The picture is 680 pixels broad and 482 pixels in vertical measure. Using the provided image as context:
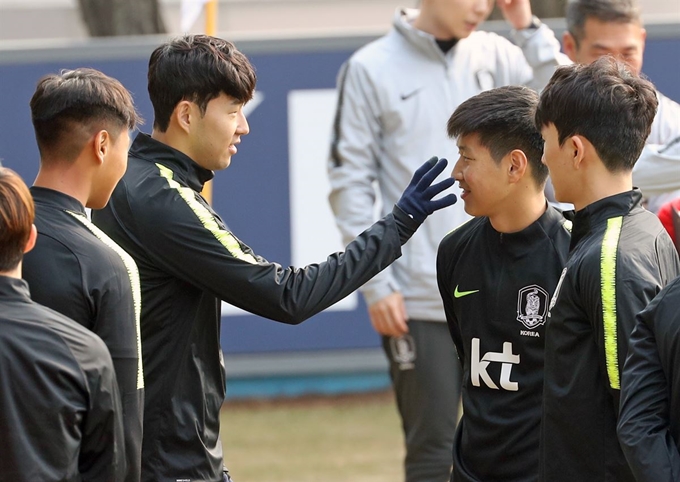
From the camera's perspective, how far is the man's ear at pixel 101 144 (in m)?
2.87

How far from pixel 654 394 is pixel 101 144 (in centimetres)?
142

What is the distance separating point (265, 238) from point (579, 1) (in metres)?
3.24

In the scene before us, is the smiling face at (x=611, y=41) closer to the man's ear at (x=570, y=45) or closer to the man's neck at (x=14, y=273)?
the man's ear at (x=570, y=45)

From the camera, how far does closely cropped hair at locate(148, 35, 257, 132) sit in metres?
3.16

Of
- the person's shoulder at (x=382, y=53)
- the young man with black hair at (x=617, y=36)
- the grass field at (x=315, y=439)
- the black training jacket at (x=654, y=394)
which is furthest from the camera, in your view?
the grass field at (x=315, y=439)

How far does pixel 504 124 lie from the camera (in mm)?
3291

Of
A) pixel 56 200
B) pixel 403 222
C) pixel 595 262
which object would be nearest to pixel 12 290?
pixel 56 200

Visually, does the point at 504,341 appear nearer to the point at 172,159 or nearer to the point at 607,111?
the point at 607,111

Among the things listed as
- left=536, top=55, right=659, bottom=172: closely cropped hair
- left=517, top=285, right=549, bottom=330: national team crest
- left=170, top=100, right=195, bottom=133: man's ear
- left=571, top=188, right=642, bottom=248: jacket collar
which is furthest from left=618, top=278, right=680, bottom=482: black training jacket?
left=170, top=100, right=195, bottom=133: man's ear

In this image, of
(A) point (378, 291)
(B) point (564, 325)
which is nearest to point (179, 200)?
(B) point (564, 325)

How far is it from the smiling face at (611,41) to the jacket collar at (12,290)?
2595 millimetres

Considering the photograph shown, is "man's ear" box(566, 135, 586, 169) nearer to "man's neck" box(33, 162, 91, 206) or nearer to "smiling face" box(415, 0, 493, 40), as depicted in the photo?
"man's neck" box(33, 162, 91, 206)

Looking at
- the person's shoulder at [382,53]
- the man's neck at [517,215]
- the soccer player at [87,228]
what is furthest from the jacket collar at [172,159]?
the person's shoulder at [382,53]

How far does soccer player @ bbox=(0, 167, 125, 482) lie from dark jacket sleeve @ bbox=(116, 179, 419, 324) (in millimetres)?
567
